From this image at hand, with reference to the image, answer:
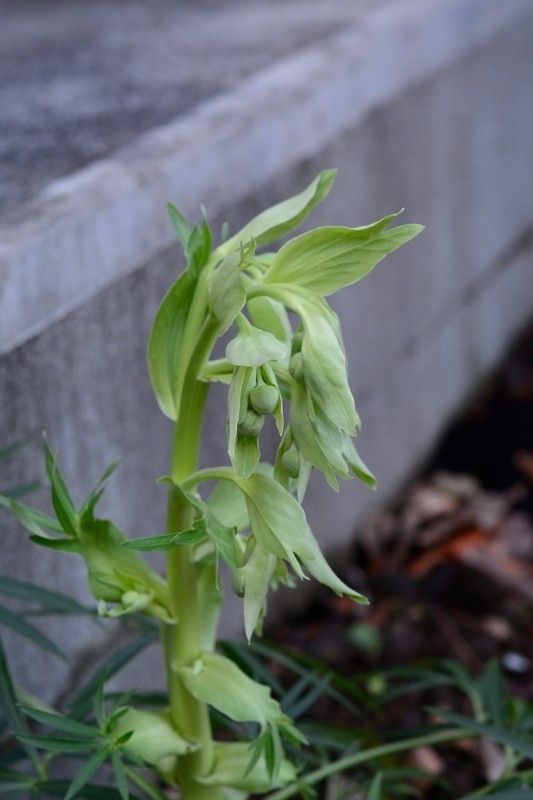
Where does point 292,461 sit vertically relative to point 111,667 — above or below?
above

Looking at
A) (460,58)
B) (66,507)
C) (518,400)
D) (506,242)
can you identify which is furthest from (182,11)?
(66,507)

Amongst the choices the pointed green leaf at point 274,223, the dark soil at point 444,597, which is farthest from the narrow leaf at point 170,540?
the dark soil at point 444,597

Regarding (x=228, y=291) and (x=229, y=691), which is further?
(x=229, y=691)

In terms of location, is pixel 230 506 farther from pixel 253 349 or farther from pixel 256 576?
pixel 253 349

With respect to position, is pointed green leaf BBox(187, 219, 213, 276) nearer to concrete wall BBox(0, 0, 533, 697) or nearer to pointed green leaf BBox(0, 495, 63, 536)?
pointed green leaf BBox(0, 495, 63, 536)

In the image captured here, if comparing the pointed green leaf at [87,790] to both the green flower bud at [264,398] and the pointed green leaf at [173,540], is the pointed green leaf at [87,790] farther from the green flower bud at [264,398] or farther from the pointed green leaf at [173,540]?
the green flower bud at [264,398]

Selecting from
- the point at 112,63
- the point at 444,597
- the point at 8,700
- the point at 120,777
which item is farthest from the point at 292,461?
the point at 112,63

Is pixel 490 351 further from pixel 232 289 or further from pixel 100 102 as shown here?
pixel 232 289
